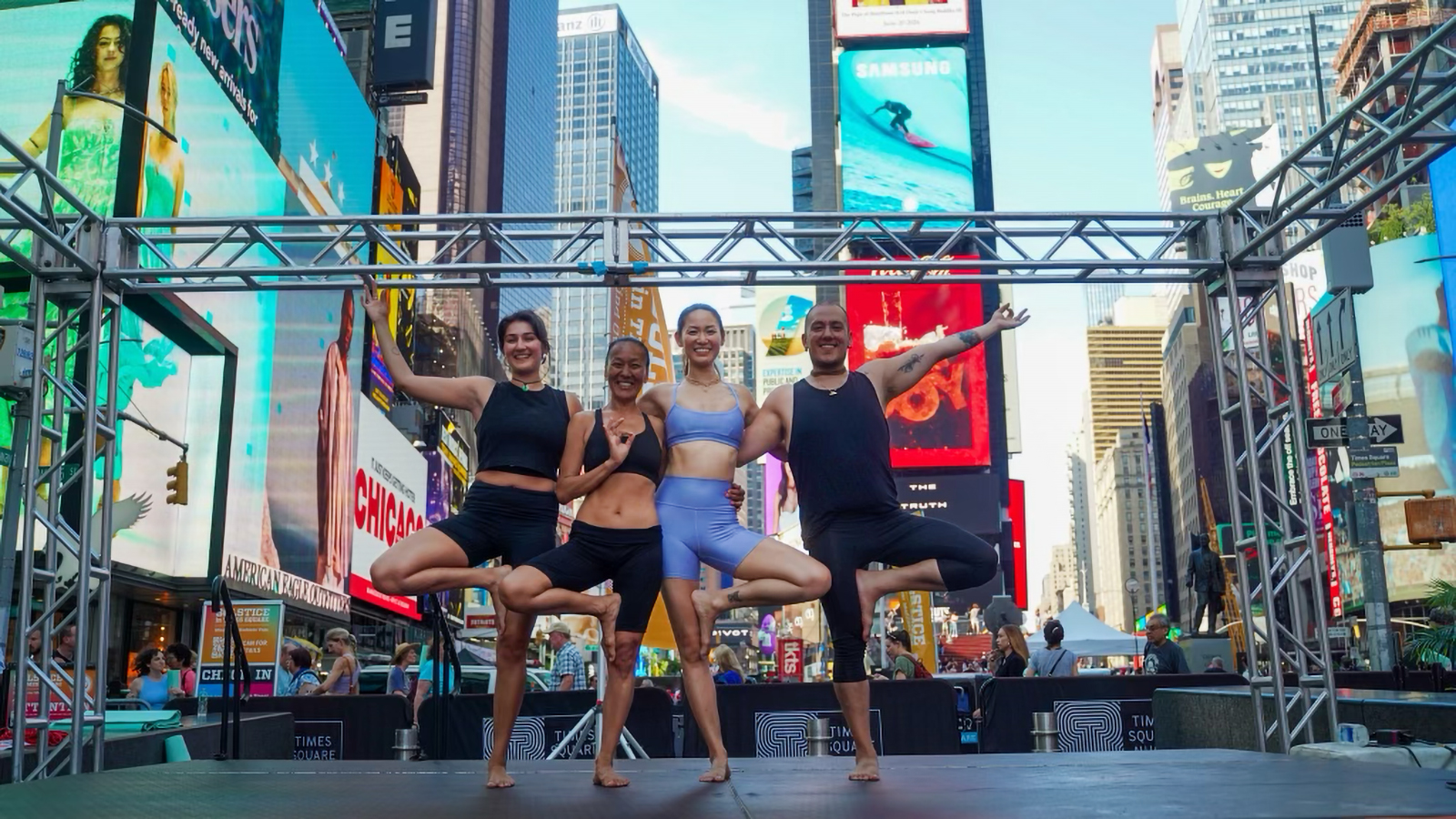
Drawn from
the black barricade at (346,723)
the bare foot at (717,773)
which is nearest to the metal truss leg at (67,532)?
the black barricade at (346,723)

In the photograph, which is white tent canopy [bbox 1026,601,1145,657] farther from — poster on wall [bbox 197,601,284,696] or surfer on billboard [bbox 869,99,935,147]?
surfer on billboard [bbox 869,99,935,147]

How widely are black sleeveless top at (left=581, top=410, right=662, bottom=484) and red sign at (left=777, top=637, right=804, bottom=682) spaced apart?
24187 mm

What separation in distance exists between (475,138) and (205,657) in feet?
237

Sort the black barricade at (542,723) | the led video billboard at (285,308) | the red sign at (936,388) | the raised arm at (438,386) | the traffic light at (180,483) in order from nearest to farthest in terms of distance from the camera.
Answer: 1. the raised arm at (438,386)
2. the black barricade at (542,723)
3. the traffic light at (180,483)
4. the led video billboard at (285,308)
5. the red sign at (936,388)

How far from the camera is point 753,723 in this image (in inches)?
410

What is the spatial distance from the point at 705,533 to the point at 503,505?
35.4 inches

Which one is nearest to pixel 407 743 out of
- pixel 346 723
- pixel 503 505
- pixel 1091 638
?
pixel 346 723

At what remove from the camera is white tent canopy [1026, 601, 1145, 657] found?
24609mm

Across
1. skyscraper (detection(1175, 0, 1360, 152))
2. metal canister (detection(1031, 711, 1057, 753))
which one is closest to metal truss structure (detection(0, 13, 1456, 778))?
metal canister (detection(1031, 711, 1057, 753))

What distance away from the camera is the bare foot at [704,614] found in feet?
16.7

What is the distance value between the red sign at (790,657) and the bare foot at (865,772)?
78.1 feet

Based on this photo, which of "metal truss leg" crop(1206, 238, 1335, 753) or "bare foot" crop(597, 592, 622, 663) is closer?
"bare foot" crop(597, 592, 622, 663)

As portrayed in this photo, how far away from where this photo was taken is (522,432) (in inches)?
211

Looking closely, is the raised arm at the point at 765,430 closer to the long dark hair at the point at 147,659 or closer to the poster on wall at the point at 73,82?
the long dark hair at the point at 147,659
